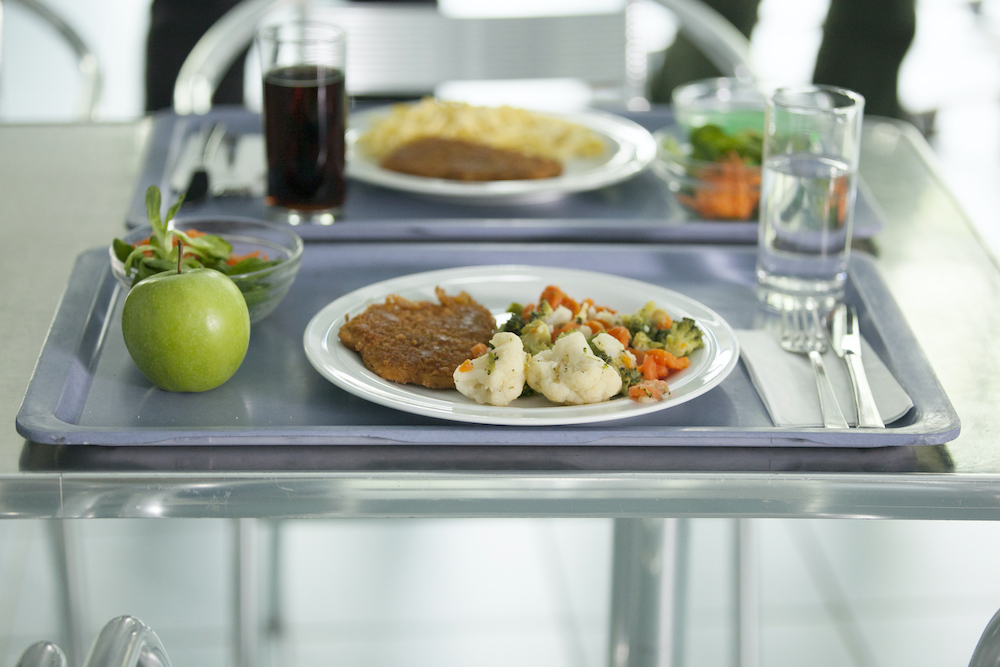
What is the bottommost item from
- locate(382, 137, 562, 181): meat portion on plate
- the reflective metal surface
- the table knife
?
the reflective metal surface

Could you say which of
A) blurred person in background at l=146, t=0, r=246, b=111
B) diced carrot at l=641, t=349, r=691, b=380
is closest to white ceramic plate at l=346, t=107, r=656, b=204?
diced carrot at l=641, t=349, r=691, b=380

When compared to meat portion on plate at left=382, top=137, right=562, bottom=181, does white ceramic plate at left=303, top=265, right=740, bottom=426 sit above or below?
below

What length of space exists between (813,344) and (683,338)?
0.15m

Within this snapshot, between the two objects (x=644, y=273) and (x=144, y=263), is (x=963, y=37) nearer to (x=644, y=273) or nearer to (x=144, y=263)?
(x=644, y=273)

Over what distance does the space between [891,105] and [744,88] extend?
1.75 meters

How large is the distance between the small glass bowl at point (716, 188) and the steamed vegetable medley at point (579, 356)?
1.22 feet

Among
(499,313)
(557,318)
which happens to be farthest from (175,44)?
(557,318)

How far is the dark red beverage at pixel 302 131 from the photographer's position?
1.19 meters

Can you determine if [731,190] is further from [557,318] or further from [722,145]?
[557,318]

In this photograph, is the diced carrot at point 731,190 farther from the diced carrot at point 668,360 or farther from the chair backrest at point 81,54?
the chair backrest at point 81,54

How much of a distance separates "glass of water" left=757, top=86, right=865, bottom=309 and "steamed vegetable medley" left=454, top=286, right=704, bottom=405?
205mm

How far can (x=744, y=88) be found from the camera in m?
1.53

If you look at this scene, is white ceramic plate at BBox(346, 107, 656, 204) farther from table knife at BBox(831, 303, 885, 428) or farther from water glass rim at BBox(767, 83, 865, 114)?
table knife at BBox(831, 303, 885, 428)

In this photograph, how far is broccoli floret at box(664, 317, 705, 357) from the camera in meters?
0.84
